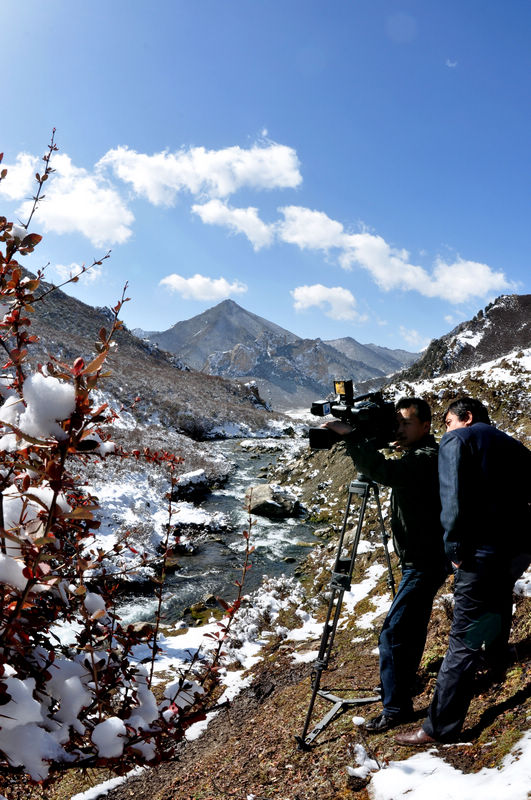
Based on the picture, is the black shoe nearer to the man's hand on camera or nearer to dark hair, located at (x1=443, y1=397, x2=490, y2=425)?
the man's hand on camera

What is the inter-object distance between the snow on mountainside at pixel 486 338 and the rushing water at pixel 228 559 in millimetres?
32256

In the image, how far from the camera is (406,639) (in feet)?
9.47

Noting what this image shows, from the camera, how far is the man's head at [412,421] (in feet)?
10.1

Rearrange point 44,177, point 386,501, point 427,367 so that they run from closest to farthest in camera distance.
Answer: point 44,177
point 386,501
point 427,367

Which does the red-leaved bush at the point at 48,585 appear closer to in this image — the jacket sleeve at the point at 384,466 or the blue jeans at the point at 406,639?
the jacket sleeve at the point at 384,466

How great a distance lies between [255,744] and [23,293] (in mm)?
3905

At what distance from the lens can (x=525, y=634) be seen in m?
3.15

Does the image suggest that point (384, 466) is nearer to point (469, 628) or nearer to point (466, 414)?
point (466, 414)

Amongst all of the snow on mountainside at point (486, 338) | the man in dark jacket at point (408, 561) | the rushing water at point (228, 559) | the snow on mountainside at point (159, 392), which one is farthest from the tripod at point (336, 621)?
the snow on mountainside at point (486, 338)

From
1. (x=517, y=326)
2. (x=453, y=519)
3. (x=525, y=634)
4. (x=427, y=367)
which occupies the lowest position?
(x=525, y=634)

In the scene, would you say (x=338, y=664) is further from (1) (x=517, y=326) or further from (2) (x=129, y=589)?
(1) (x=517, y=326)

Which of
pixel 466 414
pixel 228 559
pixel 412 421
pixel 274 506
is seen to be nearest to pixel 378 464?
pixel 412 421

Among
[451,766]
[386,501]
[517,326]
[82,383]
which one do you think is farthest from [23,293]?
[517,326]

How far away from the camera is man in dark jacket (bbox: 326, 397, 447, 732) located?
113 inches
